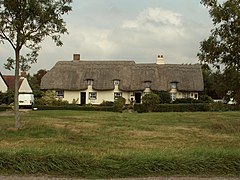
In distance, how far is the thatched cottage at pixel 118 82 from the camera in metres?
62.8

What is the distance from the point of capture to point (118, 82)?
63.4 m

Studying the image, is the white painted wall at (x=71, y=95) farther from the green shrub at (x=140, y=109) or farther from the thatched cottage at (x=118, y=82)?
the green shrub at (x=140, y=109)

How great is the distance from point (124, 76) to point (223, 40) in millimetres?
43517

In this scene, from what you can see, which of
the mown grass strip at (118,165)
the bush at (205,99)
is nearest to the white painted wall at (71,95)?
the bush at (205,99)

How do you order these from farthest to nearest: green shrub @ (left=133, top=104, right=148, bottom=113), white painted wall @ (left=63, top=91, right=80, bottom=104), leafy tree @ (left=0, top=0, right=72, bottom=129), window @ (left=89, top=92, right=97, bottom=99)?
white painted wall @ (left=63, top=91, right=80, bottom=104) → window @ (left=89, top=92, right=97, bottom=99) → green shrub @ (left=133, top=104, right=148, bottom=113) → leafy tree @ (left=0, top=0, right=72, bottom=129)

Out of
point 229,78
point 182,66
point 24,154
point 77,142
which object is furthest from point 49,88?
point 24,154

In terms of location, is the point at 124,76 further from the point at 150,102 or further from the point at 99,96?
the point at 150,102

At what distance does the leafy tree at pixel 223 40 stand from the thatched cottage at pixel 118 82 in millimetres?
40692

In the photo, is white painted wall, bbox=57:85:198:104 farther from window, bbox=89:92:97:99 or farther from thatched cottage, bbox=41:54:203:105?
window, bbox=89:92:97:99

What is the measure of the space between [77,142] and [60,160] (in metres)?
6.26

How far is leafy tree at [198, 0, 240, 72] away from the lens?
19703 millimetres

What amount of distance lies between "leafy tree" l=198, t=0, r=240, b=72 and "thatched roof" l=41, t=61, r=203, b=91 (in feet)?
134

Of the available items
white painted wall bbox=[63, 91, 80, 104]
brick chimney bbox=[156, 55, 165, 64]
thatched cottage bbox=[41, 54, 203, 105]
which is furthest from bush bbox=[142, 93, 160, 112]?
brick chimney bbox=[156, 55, 165, 64]


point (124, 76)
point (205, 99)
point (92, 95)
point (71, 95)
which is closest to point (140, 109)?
point (205, 99)
